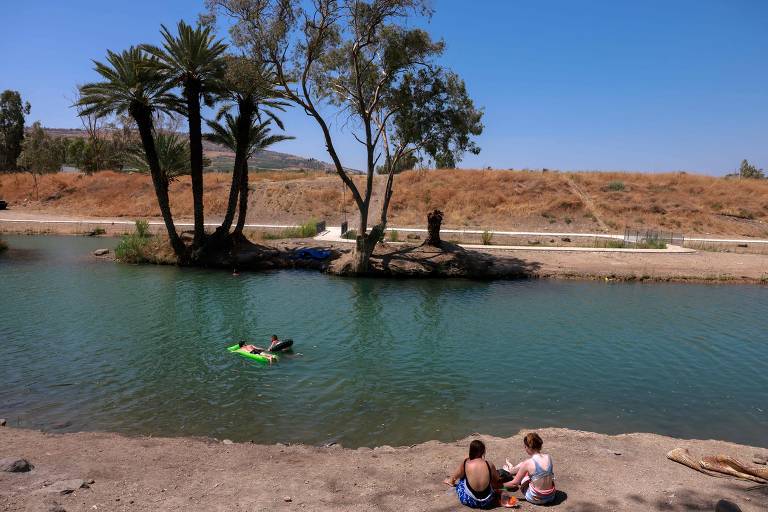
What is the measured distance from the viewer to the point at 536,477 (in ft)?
26.7

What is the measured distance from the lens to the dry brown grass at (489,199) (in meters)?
52.0

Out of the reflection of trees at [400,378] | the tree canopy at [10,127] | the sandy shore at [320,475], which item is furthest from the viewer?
the tree canopy at [10,127]

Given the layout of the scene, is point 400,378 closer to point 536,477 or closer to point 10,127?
point 536,477

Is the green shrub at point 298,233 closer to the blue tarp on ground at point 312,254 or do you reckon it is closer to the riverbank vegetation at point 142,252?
the blue tarp on ground at point 312,254

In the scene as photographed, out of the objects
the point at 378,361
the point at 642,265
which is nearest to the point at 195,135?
the point at 378,361

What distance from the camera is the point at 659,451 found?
1016 centimetres

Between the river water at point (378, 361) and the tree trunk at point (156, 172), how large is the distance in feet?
17.4

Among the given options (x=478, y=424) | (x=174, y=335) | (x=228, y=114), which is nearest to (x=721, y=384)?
(x=478, y=424)

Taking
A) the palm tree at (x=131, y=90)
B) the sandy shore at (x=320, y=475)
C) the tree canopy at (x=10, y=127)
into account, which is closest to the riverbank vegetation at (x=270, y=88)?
the palm tree at (x=131, y=90)

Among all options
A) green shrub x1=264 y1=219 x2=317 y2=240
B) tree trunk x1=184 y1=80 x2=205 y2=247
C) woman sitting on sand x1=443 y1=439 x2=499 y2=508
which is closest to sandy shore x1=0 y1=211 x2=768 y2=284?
green shrub x1=264 y1=219 x2=317 y2=240

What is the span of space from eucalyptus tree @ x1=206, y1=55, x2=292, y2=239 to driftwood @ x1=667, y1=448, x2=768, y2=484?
22380 mm

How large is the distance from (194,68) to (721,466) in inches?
1074

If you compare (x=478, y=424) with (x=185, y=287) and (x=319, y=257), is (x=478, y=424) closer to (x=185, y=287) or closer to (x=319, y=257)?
(x=185, y=287)

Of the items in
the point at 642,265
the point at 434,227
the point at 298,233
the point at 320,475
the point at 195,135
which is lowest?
the point at 320,475
